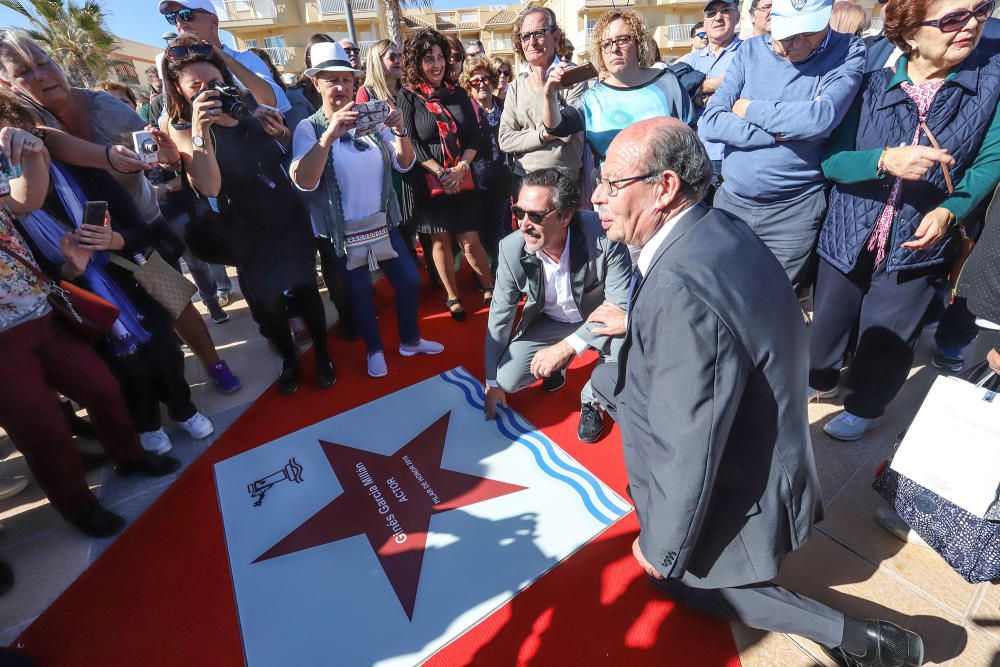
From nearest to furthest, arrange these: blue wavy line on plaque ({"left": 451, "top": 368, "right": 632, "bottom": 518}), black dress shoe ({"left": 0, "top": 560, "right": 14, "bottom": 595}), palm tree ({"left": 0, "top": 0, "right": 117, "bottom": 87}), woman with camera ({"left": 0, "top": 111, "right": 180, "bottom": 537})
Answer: woman with camera ({"left": 0, "top": 111, "right": 180, "bottom": 537}), black dress shoe ({"left": 0, "top": 560, "right": 14, "bottom": 595}), blue wavy line on plaque ({"left": 451, "top": 368, "right": 632, "bottom": 518}), palm tree ({"left": 0, "top": 0, "right": 117, "bottom": 87})

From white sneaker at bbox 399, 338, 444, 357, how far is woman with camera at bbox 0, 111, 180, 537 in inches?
66.4

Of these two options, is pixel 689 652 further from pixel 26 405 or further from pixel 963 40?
pixel 26 405

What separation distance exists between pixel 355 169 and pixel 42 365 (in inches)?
69.4

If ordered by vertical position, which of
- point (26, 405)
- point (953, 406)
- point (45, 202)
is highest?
point (45, 202)

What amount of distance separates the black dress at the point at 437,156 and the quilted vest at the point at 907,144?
243cm

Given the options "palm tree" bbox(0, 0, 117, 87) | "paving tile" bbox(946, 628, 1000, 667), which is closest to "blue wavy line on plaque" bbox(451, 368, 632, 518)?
"paving tile" bbox(946, 628, 1000, 667)

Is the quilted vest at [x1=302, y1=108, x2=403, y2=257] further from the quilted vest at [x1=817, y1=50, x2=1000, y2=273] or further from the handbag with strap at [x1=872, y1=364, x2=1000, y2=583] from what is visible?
the handbag with strap at [x1=872, y1=364, x2=1000, y2=583]

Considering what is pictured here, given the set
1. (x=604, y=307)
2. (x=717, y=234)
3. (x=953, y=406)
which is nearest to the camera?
(x=717, y=234)

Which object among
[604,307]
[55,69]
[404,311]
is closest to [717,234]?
[604,307]

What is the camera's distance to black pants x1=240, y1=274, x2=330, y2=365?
9.96 feet

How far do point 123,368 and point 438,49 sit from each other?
2.84 meters

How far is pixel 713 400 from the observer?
1.19 m

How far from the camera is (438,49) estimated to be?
134 inches

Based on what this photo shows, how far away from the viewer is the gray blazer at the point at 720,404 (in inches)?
46.6
